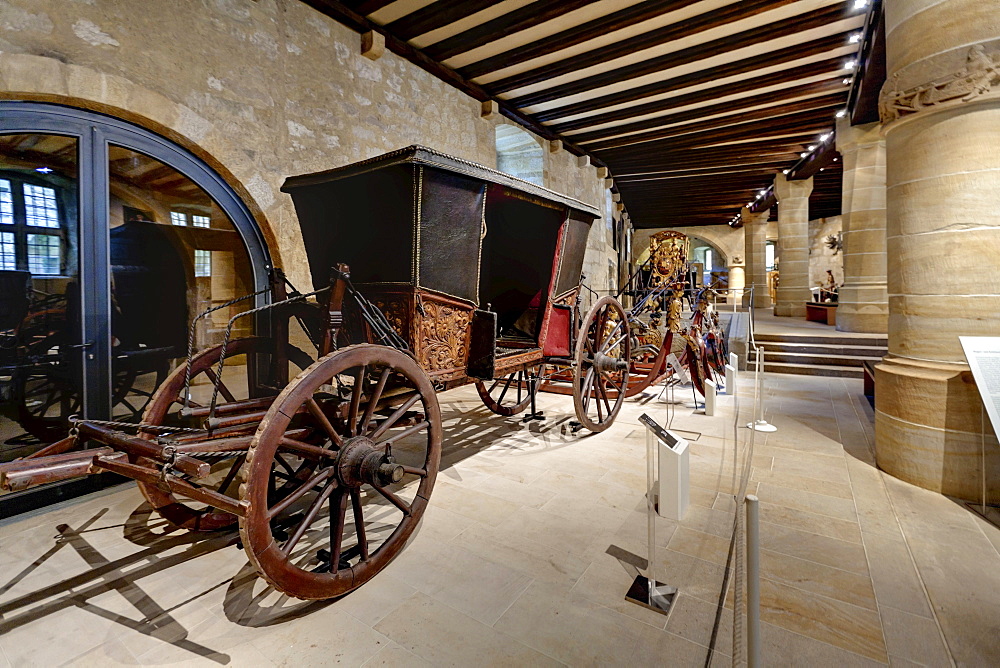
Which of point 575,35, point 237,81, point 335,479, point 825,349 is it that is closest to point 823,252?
point 825,349

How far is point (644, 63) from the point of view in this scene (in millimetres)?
6051

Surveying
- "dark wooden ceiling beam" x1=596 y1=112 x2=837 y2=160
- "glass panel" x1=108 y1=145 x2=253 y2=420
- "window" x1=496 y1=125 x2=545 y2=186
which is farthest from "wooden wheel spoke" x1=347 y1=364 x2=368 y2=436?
"dark wooden ceiling beam" x1=596 y1=112 x2=837 y2=160

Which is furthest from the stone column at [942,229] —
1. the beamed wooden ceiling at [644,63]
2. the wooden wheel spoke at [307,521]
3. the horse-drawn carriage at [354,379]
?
the wooden wheel spoke at [307,521]

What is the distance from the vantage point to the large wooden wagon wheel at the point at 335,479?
61.2 inches

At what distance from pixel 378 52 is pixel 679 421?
479 centimetres

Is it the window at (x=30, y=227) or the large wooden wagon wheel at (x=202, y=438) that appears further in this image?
the window at (x=30, y=227)

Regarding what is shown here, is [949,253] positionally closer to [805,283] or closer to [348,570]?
[348,570]

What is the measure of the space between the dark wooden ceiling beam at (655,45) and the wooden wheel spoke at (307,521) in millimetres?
5796

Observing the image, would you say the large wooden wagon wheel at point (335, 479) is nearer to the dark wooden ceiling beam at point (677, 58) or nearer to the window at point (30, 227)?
the window at point (30, 227)

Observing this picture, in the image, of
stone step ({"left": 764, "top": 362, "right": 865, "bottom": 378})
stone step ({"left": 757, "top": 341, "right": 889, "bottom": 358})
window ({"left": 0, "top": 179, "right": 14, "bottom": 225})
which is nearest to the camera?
window ({"left": 0, "top": 179, "right": 14, "bottom": 225})

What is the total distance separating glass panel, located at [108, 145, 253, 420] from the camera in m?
3.18

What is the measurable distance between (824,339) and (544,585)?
24.3ft

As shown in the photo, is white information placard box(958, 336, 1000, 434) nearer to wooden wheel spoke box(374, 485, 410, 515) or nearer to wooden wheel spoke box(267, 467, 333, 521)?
wooden wheel spoke box(374, 485, 410, 515)

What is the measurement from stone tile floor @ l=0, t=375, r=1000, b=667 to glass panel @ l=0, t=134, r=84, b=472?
2.13ft
